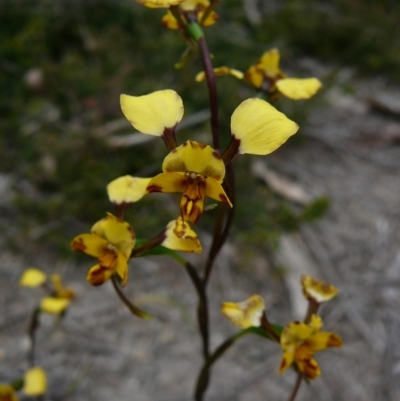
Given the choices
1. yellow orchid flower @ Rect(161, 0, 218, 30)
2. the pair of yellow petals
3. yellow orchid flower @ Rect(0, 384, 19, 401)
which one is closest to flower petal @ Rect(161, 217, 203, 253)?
the pair of yellow petals

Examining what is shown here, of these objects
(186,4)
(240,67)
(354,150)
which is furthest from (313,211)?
(186,4)

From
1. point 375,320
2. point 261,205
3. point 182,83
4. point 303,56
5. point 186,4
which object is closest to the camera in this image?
point 186,4

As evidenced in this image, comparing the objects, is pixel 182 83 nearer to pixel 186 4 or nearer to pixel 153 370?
pixel 153 370

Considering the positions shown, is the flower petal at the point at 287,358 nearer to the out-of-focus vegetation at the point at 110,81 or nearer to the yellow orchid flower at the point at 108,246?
the yellow orchid flower at the point at 108,246

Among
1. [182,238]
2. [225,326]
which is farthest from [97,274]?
[225,326]

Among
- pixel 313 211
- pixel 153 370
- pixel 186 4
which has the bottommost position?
pixel 153 370

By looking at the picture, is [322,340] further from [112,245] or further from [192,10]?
[192,10]

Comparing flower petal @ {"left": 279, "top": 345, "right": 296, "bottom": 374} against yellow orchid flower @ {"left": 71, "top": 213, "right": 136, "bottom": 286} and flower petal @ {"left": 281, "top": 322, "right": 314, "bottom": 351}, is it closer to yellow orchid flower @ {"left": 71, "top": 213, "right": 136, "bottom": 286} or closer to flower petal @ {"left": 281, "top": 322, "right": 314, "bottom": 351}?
flower petal @ {"left": 281, "top": 322, "right": 314, "bottom": 351}

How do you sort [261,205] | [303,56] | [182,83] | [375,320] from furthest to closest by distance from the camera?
[303,56]
[182,83]
[261,205]
[375,320]
